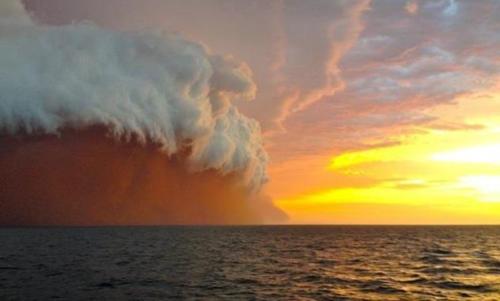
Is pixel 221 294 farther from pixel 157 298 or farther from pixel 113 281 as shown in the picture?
pixel 113 281

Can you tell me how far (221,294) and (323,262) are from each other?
2410 cm

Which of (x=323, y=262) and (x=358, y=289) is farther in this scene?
(x=323, y=262)

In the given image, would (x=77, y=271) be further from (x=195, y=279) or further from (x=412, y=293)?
(x=412, y=293)

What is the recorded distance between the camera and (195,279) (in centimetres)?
3862

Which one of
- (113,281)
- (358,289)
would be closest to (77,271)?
(113,281)

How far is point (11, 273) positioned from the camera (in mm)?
40188

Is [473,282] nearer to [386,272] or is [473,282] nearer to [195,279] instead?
[386,272]

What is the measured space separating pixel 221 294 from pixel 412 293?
12584 mm

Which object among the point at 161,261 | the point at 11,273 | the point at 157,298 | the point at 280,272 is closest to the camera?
the point at 157,298

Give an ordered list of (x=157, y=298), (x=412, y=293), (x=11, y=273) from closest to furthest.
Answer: (x=157, y=298)
(x=412, y=293)
(x=11, y=273)

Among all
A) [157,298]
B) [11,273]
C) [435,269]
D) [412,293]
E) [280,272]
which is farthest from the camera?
[435,269]

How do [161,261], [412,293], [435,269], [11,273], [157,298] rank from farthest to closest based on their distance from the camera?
1. [161,261]
2. [435,269]
3. [11,273]
4. [412,293]
5. [157,298]

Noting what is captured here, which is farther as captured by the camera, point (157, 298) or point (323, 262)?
point (323, 262)

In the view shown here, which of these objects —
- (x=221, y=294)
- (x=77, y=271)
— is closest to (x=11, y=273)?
(x=77, y=271)
